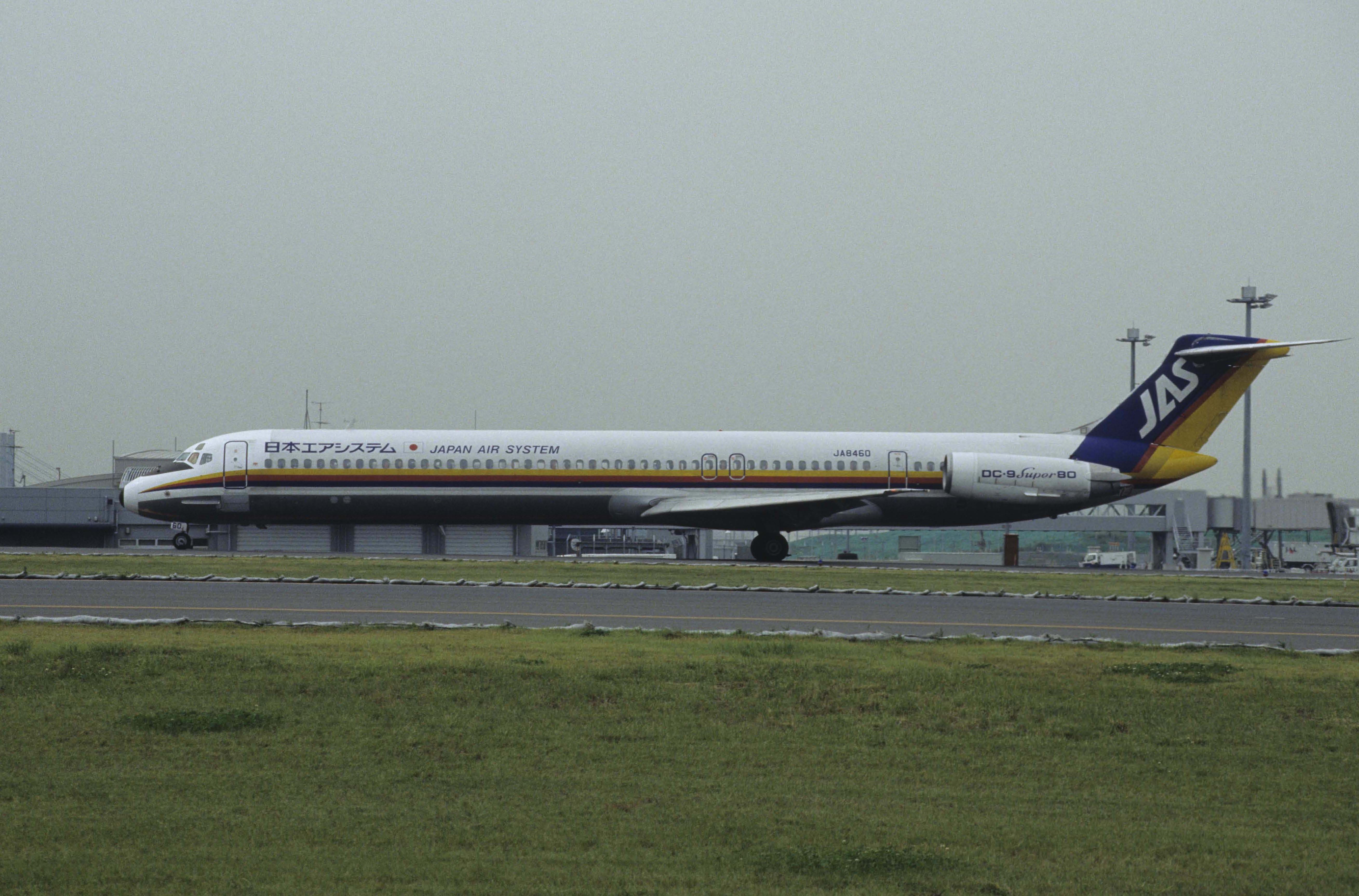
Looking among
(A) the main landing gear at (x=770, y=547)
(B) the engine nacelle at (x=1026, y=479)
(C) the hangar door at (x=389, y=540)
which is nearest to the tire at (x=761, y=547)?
(A) the main landing gear at (x=770, y=547)

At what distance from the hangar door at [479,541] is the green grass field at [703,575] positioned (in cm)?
2358

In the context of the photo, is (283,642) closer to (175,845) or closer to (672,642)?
(672,642)

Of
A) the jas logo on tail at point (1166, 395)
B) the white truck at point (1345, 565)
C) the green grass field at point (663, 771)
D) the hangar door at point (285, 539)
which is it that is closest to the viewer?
the green grass field at point (663, 771)

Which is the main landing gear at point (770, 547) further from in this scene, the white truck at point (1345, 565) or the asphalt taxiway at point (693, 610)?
the white truck at point (1345, 565)

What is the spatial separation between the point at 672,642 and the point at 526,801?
26.0 feet

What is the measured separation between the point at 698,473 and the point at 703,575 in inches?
417

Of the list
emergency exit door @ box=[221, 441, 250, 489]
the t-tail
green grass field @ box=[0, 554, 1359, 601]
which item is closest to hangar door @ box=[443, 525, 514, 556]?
emergency exit door @ box=[221, 441, 250, 489]

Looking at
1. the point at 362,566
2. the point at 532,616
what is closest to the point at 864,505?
the point at 362,566

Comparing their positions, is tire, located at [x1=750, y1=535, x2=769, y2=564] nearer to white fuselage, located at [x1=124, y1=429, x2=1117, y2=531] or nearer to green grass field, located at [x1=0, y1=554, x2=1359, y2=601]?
white fuselage, located at [x1=124, y1=429, x2=1117, y2=531]

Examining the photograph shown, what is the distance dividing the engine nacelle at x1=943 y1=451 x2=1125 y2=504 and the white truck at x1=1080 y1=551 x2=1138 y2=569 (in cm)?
2931

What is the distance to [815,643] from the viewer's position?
16625mm

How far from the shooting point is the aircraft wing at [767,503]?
41.8 m

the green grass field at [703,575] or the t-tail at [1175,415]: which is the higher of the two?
the t-tail at [1175,415]

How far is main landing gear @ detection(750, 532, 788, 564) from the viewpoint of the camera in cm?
4388
